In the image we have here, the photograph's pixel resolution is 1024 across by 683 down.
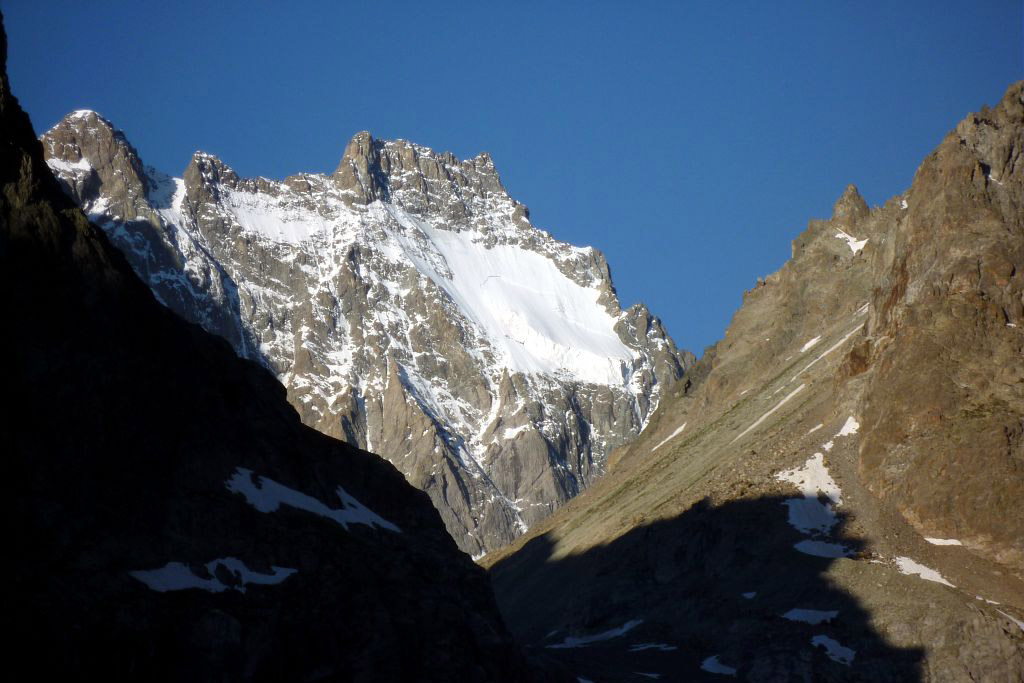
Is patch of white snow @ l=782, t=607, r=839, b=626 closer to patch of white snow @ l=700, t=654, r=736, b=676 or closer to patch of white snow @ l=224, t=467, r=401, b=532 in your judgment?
patch of white snow @ l=700, t=654, r=736, b=676

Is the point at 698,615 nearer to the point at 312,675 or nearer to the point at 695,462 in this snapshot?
the point at 695,462

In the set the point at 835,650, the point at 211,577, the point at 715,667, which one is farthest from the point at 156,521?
the point at 835,650

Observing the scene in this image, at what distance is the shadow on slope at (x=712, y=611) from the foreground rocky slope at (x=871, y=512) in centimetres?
15

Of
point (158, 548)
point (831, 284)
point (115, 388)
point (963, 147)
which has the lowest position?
point (158, 548)

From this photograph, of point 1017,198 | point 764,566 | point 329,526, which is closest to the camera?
point 329,526

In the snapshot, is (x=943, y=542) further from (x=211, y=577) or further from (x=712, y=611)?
(x=211, y=577)

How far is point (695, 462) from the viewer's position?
368 feet

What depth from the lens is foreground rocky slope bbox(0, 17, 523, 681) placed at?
1550 inches

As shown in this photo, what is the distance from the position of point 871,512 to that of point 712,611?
1133 centimetres

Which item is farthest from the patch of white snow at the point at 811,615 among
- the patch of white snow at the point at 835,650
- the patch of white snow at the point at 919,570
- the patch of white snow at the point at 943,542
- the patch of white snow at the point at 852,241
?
the patch of white snow at the point at 852,241

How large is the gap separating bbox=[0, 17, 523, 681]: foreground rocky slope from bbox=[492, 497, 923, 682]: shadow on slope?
1305cm

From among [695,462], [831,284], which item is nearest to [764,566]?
[695,462]

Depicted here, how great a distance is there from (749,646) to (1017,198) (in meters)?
40.2

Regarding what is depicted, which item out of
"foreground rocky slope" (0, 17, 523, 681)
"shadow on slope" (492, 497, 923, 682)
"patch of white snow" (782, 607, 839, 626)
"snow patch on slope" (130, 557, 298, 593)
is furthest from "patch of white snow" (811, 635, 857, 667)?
"snow patch on slope" (130, 557, 298, 593)
